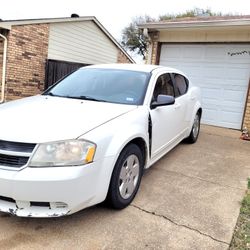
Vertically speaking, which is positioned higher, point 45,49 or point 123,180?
point 45,49

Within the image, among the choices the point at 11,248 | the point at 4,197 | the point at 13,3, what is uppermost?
the point at 13,3

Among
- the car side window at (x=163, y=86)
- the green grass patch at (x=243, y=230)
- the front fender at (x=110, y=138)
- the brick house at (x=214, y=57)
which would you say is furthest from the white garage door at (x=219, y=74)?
the front fender at (x=110, y=138)

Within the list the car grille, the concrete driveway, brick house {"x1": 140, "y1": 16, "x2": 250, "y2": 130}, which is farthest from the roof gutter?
the car grille

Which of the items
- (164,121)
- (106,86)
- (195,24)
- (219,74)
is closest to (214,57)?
(219,74)

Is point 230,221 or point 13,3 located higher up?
point 13,3

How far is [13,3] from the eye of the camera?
54.2 feet

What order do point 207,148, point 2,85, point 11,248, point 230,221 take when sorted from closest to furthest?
point 11,248 → point 230,221 → point 207,148 → point 2,85

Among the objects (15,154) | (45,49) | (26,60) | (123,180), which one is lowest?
(123,180)

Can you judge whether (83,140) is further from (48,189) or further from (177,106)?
(177,106)

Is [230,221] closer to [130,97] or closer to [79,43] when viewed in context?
[130,97]

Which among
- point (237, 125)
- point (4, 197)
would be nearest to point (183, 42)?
point (237, 125)

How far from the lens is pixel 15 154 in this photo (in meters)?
2.59

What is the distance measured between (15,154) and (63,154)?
1.34 feet

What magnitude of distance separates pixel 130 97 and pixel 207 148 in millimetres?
3017
